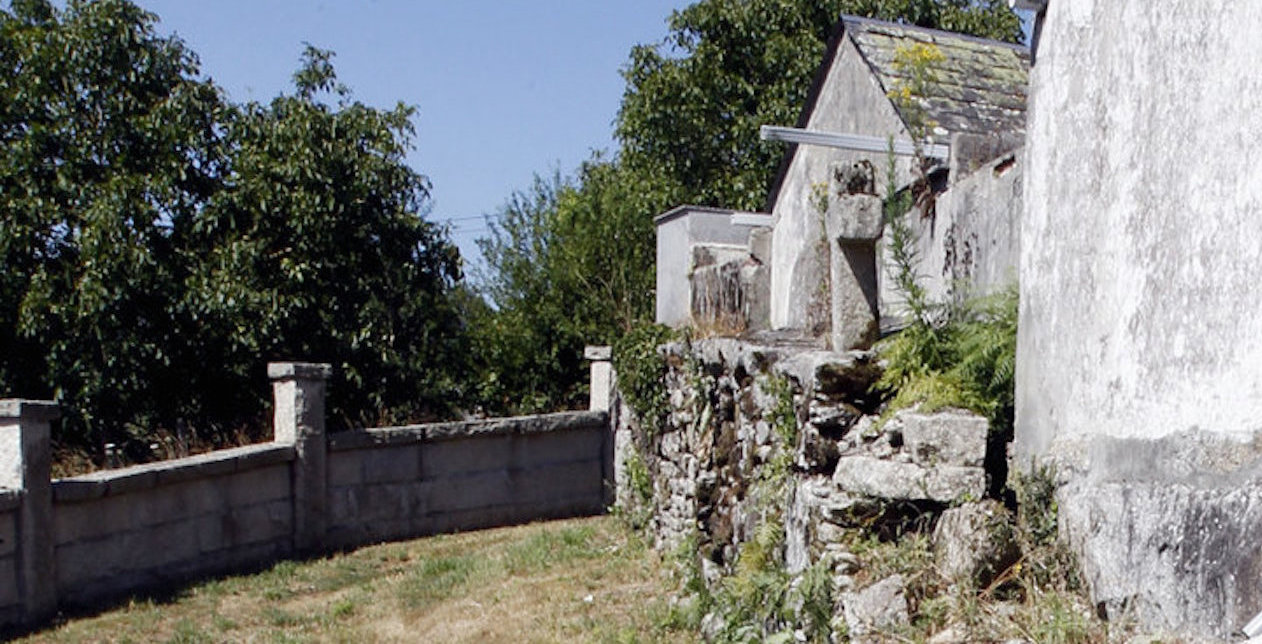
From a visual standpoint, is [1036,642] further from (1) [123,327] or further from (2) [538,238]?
(2) [538,238]

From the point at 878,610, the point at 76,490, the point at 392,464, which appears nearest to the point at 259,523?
the point at 392,464

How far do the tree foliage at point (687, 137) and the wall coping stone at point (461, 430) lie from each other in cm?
237

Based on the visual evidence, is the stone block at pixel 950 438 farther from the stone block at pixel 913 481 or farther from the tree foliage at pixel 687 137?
the tree foliage at pixel 687 137

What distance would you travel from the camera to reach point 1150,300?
12.1 ft

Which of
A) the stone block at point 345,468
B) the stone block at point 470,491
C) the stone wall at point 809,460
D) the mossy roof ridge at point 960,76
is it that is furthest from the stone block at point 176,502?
the mossy roof ridge at point 960,76

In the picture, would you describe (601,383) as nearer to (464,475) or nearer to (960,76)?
(464,475)

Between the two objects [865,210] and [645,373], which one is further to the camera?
[645,373]

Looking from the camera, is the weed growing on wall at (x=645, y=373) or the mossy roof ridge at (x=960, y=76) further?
the weed growing on wall at (x=645, y=373)

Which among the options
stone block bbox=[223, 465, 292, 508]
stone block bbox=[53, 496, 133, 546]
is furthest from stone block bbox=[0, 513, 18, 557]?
stone block bbox=[223, 465, 292, 508]

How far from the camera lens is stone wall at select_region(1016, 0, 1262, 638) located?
3.27 meters

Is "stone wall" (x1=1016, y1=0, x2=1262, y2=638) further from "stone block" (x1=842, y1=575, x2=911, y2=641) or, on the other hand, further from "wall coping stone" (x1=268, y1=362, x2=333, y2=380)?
"wall coping stone" (x1=268, y1=362, x2=333, y2=380)

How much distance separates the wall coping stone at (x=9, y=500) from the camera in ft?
25.3

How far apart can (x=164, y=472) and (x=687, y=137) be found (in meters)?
11.2

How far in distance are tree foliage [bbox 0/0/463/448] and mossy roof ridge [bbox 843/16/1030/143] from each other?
5.54 metres
